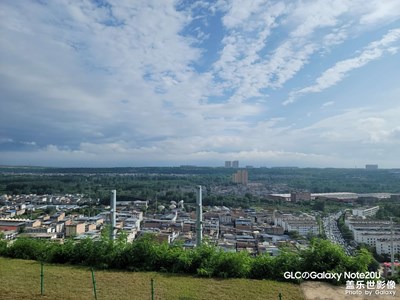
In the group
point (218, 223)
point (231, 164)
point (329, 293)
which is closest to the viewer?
point (329, 293)

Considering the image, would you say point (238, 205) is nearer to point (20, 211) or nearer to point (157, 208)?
point (157, 208)

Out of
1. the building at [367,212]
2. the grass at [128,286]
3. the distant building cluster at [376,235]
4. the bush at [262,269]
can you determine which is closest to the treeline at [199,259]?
the bush at [262,269]

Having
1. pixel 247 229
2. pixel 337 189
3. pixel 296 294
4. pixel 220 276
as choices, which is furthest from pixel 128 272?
pixel 337 189

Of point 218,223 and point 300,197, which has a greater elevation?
point 300,197

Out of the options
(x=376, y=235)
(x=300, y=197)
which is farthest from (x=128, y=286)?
(x=300, y=197)

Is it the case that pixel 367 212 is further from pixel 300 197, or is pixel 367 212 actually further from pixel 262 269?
pixel 262 269

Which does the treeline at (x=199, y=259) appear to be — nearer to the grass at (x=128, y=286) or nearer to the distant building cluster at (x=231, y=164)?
the grass at (x=128, y=286)
